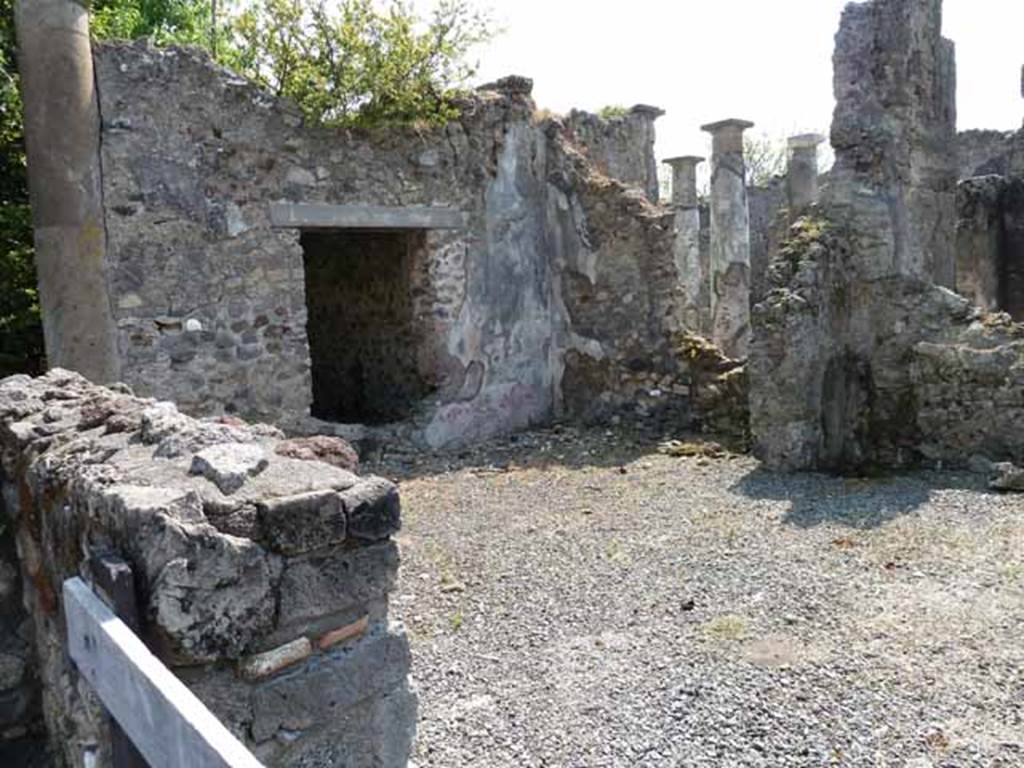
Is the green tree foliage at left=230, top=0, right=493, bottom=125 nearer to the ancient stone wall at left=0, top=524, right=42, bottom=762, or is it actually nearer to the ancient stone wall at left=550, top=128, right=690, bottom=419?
the ancient stone wall at left=550, top=128, right=690, bottom=419

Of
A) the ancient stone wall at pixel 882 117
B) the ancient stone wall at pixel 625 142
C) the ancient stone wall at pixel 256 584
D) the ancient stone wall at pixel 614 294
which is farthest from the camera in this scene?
the ancient stone wall at pixel 625 142

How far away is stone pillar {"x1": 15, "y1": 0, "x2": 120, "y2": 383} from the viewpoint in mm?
6441

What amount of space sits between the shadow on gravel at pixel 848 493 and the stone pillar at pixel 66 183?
4.92 meters

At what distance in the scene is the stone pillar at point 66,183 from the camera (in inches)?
254

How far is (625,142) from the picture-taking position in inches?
547

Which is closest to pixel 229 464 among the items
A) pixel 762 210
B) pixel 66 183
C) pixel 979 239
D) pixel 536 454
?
pixel 66 183

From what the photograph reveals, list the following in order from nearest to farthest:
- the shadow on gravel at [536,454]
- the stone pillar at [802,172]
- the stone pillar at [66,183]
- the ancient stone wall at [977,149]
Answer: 1. the stone pillar at [66,183]
2. the shadow on gravel at [536,454]
3. the stone pillar at [802,172]
4. the ancient stone wall at [977,149]

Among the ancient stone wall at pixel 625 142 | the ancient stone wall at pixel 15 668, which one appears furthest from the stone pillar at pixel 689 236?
the ancient stone wall at pixel 15 668

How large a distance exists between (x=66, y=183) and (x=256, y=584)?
5745mm

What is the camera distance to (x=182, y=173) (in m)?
7.24

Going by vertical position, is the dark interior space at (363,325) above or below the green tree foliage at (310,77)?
below

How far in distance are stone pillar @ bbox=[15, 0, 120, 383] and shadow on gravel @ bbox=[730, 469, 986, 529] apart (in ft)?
16.1

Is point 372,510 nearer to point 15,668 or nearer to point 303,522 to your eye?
point 303,522

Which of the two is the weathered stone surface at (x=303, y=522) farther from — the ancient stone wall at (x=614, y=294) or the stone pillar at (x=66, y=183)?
the ancient stone wall at (x=614, y=294)
